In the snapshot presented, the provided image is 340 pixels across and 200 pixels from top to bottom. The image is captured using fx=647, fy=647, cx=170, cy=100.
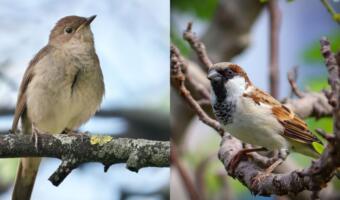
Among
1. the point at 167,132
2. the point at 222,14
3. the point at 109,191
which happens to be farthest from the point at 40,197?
the point at 222,14

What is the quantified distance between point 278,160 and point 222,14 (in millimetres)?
670

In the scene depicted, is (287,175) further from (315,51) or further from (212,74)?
(315,51)

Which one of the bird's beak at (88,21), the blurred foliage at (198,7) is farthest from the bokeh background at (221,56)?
the bird's beak at (88,21)

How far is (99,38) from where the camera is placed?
4.37ft

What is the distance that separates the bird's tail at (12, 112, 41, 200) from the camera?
3.99 feet

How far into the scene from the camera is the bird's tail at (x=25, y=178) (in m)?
1.22

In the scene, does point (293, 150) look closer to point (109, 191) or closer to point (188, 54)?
point (109, 191)

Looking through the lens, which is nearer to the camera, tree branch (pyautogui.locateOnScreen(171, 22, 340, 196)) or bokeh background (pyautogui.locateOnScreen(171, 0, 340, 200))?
tree branch (pyautogui.locateOnScreen(171, 22, 340, 196))

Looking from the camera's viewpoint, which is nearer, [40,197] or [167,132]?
[40,197]

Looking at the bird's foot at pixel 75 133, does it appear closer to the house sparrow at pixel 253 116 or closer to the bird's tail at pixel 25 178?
the bird's tail at pixel 25 178

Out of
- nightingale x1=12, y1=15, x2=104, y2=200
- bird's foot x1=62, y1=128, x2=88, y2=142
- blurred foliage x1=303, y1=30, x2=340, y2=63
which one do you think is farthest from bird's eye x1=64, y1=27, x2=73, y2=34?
blurred foliage x1=303, y1=30, x2=340, y2=63

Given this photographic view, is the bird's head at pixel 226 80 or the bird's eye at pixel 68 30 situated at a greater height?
the bird's eye at pixel 68 30

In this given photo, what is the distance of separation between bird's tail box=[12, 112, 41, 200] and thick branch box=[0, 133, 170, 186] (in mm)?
21

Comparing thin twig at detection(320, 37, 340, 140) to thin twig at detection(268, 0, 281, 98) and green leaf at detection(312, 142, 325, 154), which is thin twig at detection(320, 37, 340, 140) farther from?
thin twig at detection(268, 0, 281, 98)
